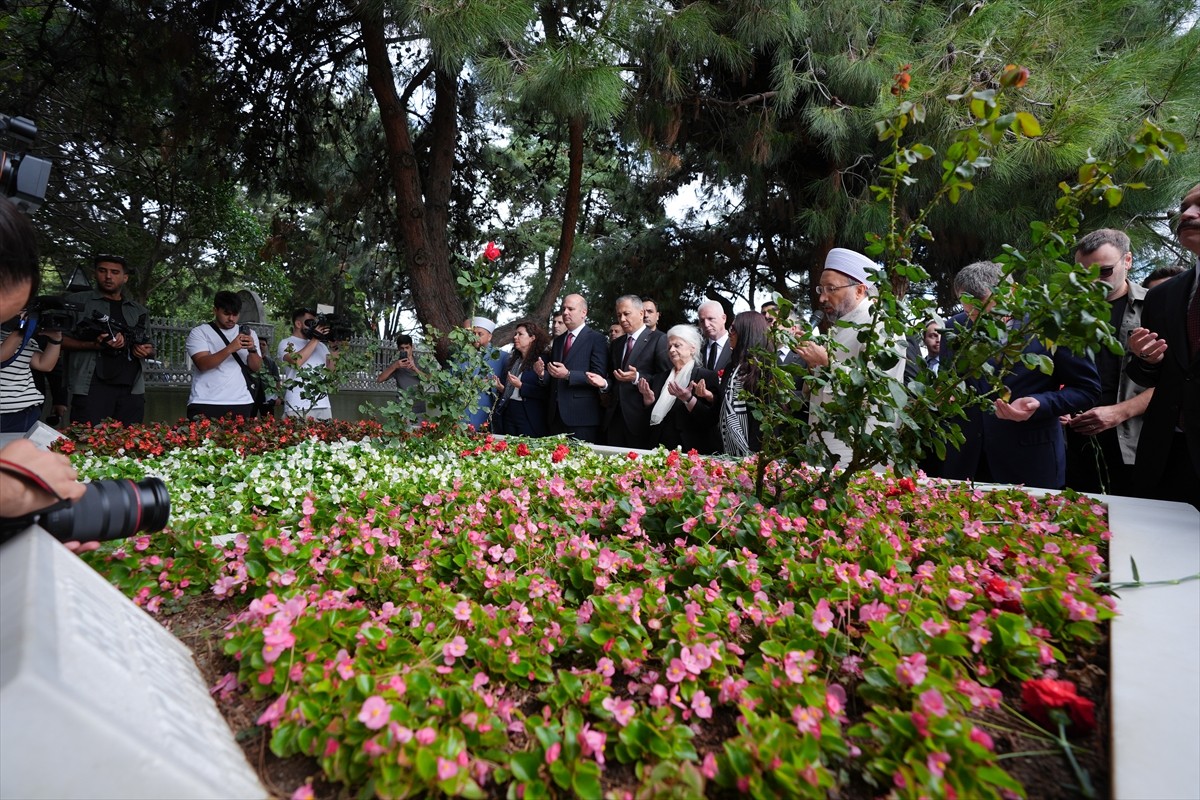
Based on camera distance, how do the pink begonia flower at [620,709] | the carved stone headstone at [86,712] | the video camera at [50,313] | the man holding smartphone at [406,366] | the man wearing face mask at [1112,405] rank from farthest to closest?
the video camera at [50,313] < the man holding smartphone at [406,366] < the man wearing face mask at [1112,405] < the pink begonia flower at [620,709] < the carved stone headstone at [86,712]

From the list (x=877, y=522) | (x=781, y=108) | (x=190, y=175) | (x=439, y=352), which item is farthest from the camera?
(x=190, y=175)

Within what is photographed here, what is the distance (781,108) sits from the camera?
5871mm

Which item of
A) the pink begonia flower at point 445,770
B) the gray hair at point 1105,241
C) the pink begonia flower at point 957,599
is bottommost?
the pink begonia flower at point 445,770

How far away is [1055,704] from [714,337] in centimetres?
386

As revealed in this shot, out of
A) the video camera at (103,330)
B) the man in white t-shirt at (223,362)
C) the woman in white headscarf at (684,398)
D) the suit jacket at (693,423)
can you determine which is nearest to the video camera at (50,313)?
the video camera at (103,330)

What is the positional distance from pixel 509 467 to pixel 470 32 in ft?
7.52

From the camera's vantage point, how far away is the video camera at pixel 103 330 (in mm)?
4512

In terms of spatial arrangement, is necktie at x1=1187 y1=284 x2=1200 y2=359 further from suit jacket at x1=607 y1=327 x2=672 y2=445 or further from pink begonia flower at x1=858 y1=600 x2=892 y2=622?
suit jacket at x1=607 y1=327 x2=672 y2=445

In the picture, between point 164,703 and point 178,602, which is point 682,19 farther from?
point 164,703

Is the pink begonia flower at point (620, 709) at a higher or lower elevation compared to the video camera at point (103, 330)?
lower

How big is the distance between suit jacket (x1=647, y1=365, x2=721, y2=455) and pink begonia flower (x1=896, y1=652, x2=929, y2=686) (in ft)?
10.4

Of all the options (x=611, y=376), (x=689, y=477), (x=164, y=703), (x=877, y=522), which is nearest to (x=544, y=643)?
(x=164, y=703)

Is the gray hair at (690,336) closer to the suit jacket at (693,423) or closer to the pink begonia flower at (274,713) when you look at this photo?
the suit jacket at (693,423)

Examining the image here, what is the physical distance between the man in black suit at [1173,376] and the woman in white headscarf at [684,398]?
7.29ft
